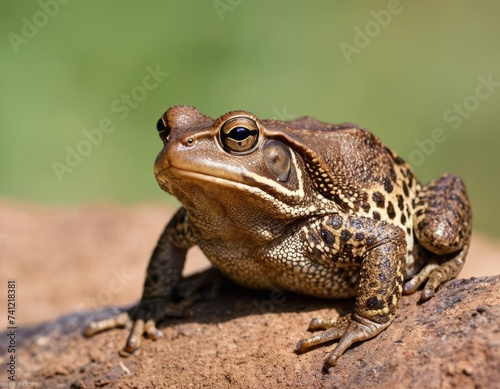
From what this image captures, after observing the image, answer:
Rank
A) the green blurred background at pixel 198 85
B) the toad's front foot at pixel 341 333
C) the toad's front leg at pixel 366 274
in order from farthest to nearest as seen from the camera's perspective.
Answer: the green blurred background at pixel 198 85
the toad's front leg at pixel 366 274
the toad's front foot at pixel 341 333

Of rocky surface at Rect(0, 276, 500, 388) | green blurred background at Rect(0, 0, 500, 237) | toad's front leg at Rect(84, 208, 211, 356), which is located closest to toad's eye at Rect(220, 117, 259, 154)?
toad's front leg at Rect(84, 208, 211, 356)

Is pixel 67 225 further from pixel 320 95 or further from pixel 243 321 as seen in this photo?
pixel 320 95

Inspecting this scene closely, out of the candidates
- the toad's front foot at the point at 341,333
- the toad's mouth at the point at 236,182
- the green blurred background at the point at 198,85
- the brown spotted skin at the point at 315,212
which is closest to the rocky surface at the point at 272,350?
the toad's front foot at the point at 341,333

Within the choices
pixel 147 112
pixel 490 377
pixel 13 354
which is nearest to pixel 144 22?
pixel 147 112

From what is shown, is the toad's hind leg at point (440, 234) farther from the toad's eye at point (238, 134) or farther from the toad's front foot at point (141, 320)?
the toad's front foot at point (141, 320)

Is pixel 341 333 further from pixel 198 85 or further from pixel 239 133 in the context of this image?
pixel 198 85

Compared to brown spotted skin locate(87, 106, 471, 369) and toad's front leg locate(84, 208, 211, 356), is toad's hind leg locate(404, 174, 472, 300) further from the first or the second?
toad's front leg locate(84, 208, 211, 356)

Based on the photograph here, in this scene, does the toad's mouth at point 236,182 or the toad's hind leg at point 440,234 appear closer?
the toad's mouth at point 236,182

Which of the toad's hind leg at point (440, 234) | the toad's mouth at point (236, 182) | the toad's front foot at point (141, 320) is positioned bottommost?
the toad's front foot at point (141, 320)

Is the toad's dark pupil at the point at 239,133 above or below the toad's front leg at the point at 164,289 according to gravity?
above
